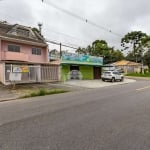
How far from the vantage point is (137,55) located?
80375 millimetres

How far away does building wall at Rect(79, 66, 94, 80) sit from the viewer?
37.8 metres

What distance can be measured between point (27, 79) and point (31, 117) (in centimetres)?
1764

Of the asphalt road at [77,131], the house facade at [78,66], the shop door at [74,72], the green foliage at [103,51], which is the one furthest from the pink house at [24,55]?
the green foliage at [103,51]

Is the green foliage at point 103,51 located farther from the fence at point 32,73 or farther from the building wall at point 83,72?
the fence at point 32,73

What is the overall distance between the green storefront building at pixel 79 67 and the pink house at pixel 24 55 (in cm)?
315

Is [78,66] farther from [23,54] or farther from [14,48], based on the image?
[14,48]

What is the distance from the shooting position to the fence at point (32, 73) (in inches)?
842

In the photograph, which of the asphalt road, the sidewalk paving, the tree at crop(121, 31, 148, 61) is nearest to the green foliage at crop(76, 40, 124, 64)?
the tree at crop(121, 31, 148, 61)

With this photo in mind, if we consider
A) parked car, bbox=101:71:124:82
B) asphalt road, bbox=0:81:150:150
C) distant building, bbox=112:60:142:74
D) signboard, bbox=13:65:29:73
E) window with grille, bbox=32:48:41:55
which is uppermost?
window with grille, bbox=32:48:41:55

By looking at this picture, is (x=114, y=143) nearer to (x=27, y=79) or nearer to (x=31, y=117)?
(x=31, y=117)

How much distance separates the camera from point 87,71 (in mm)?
38969

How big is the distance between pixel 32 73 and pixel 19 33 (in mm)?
9313

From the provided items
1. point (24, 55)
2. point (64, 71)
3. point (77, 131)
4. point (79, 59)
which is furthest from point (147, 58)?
point (77, 131)

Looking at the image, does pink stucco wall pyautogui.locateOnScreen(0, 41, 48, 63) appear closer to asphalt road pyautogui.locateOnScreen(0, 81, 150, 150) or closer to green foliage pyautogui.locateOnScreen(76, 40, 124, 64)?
asphalt road pyautogui.locateOnScreen(0, 81, 150, 150)
